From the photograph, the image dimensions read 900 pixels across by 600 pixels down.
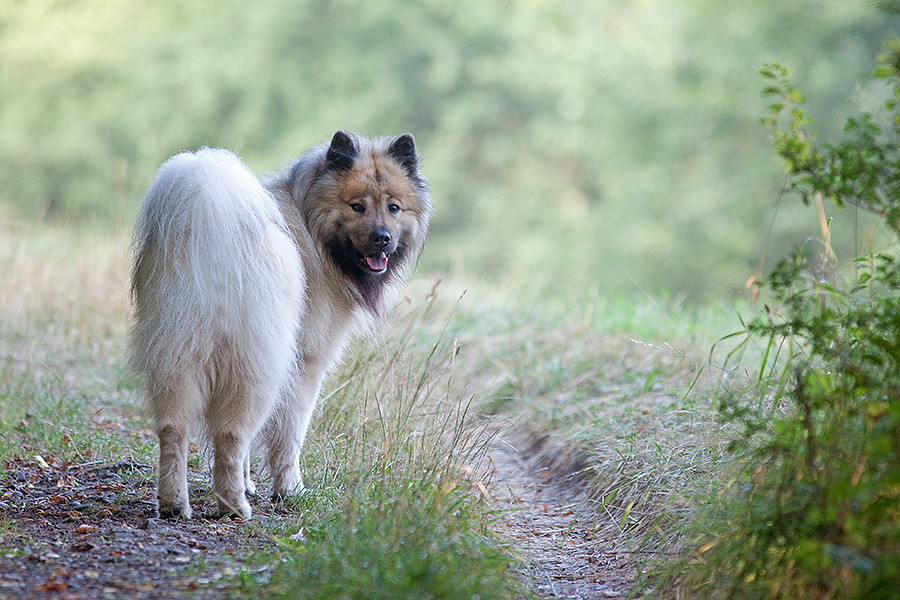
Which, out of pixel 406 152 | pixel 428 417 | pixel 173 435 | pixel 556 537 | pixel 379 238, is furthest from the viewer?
pixel 406 152

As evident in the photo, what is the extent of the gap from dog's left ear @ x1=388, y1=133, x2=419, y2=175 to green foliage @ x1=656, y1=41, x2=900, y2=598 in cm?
211

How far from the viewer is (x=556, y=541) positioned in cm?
371

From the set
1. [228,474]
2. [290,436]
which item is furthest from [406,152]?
[228,474]

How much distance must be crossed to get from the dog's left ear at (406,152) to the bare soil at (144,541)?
5.73 feet

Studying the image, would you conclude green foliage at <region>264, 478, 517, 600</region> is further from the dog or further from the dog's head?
the dog's head

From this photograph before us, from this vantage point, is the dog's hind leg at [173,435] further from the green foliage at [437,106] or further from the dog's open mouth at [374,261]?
the green foliage at [437,106]

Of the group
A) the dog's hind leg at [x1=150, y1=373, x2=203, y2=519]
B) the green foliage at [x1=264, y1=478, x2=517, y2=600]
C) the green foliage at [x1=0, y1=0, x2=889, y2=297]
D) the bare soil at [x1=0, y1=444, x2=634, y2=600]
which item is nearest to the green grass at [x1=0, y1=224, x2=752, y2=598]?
the green foliage at [x1=264, y1=478, x2=517, y2=600]

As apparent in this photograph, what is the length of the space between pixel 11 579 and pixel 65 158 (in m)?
17.1

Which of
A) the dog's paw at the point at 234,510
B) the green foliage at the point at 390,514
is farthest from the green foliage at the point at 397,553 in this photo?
the dog's paw at the point at 234,510

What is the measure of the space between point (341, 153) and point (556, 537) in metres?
2.15

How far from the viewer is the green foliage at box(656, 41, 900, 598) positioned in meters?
2.03

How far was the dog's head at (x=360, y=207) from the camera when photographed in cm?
429

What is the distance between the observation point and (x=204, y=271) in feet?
10.5

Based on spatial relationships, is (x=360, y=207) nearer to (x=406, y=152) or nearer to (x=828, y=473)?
(x=406, y=152)
